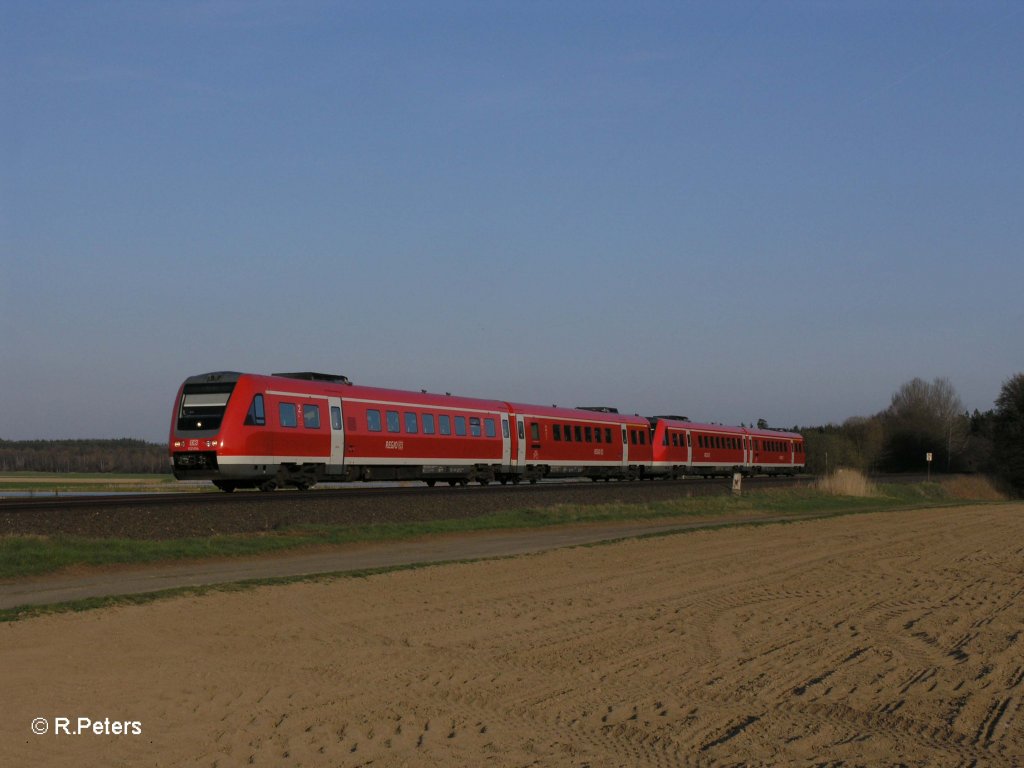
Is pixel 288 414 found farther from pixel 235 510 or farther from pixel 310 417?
pixel 235 510

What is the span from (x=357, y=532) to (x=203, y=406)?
8367 mm

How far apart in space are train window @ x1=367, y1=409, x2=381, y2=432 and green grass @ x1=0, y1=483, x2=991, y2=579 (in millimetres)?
6871

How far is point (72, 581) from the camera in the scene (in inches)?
642

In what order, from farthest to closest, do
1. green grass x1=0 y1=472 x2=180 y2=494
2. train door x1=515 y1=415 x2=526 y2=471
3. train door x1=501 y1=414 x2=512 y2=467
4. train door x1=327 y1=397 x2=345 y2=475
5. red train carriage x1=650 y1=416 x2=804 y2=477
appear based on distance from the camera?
1. red train carriage x1=650 y1=416 x2=804 y2=477
2. green grass x1=0 y1=472 x2=180 y2=494
3. train door x1=515 y1=415 x2=526 y2=471
4. train door x1=501 y1=414 x2=512 y2=467
5. train door x1=327 y1=397 x2=345 y2=475

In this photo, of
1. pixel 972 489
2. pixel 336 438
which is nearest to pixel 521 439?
pixel 336 438

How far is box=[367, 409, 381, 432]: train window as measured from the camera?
36.2 metres

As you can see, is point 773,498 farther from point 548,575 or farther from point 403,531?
point 548,575

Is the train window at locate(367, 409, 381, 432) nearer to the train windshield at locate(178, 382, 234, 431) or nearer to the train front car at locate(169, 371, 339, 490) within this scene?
the train front car at locate(169, 371, 339, 490)

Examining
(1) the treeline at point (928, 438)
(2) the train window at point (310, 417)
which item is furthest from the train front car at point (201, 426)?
(1) the treeline at point (928, 438)

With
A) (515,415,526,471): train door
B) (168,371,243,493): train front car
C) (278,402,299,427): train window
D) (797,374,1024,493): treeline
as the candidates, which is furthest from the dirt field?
(797,374,1024,493): treeline

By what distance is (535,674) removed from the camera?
10023 millimetres

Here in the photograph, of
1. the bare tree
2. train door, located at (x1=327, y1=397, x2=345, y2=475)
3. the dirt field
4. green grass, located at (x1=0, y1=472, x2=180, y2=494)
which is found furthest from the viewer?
the bare tree

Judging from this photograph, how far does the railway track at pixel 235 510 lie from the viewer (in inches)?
819

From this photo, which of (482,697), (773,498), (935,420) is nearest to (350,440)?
(773,498)
